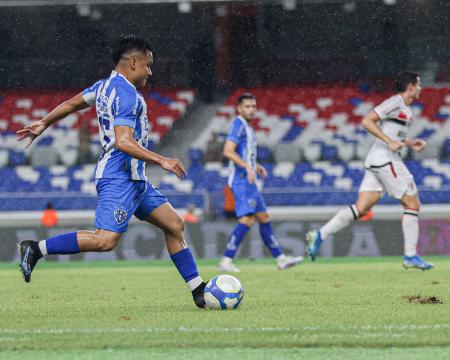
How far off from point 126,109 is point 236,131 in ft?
16.9

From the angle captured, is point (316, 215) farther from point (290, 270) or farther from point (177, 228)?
point (177, 228)

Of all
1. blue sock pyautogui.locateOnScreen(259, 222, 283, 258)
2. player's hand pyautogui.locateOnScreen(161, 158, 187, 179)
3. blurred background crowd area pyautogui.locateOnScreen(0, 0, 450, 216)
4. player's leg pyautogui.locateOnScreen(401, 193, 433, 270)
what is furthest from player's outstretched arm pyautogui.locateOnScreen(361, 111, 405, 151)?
blurred background crowd area pyautogui.locateOnScreen(0, 0, 450, 216)

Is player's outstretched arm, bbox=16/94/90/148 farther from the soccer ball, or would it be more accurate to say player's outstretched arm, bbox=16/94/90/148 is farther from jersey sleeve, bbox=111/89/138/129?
the soccer ball

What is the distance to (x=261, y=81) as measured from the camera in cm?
2714

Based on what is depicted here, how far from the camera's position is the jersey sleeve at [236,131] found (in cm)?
1104

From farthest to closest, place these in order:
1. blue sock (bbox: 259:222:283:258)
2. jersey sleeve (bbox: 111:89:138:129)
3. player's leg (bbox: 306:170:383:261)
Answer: blue sock (bbox: 259:222:283:258), player's leg (bbox: 306:170:383:261), jersey sleeve (bbox: 111:89:138:129)

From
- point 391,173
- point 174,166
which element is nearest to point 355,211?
point 391,173

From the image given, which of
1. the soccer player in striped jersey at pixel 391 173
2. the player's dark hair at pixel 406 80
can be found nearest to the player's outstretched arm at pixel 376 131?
the soccer player in striped jersey at pixel 391 173

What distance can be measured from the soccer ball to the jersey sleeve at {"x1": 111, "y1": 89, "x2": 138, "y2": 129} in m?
1.15

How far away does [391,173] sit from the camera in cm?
1061

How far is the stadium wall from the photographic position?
46.1ft

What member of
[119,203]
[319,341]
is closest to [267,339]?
[319,341]

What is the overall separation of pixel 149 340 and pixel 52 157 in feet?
57.5

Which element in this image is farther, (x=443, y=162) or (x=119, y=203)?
(x=443, y=162)
